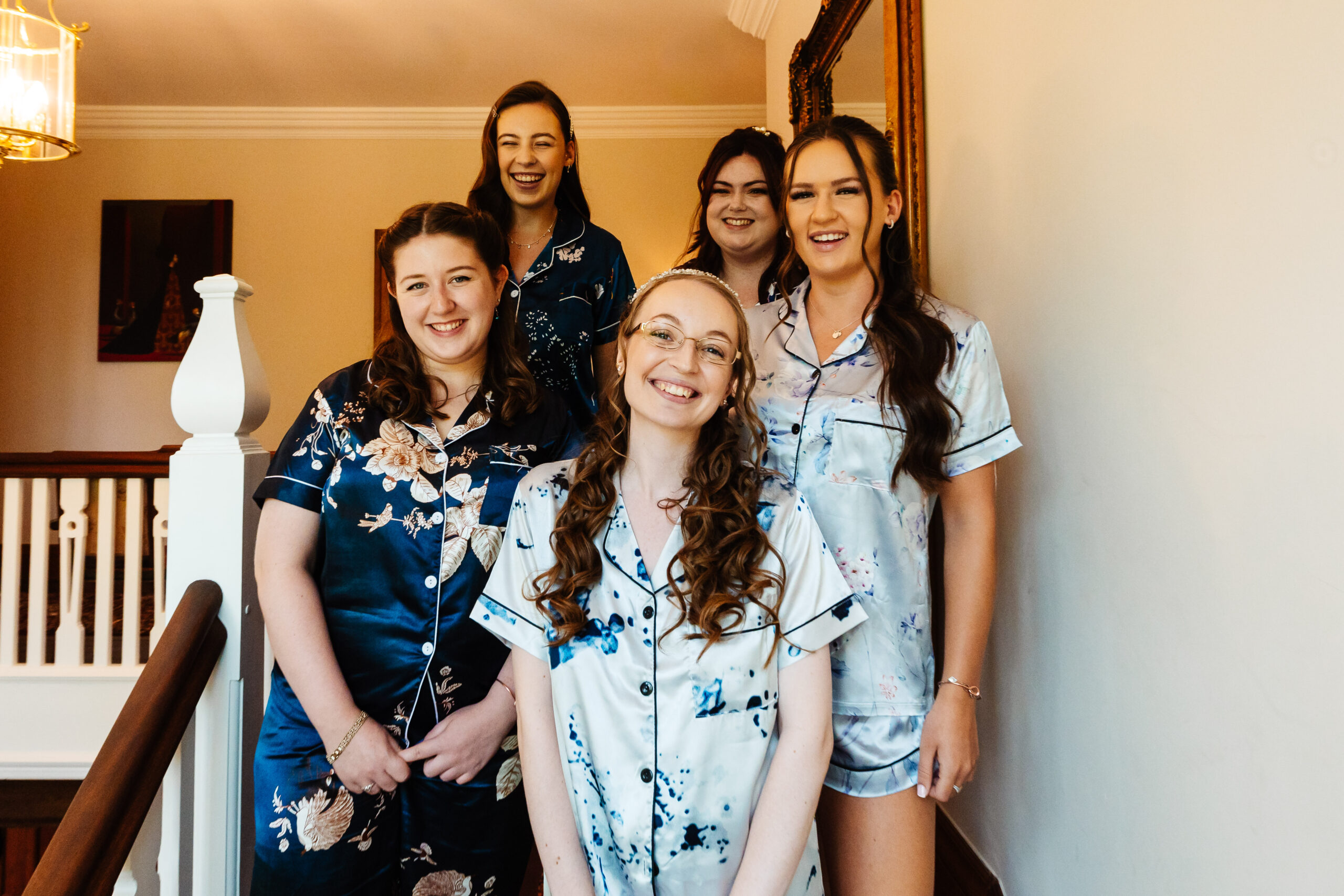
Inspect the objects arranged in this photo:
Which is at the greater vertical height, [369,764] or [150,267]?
[150,267]

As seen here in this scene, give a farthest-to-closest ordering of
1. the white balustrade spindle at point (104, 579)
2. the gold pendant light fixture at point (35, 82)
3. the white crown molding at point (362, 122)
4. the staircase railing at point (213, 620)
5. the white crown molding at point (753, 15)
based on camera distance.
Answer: the white crown molding at point (362, 122) < the white crown molding at point (753, 15) < the white balustrade spindle at point (104, 579) < the gold pendant light fixture at point (35, 82) < the staircase railing at point (213, 620)

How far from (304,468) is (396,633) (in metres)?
0.30

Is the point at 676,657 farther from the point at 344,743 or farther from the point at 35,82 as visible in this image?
the point at 35,82

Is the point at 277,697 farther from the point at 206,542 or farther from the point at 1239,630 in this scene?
the point at 1239,630

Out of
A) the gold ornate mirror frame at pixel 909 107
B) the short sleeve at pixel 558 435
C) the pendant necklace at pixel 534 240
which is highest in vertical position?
the gold ornate mirror frame at pixel 909 107

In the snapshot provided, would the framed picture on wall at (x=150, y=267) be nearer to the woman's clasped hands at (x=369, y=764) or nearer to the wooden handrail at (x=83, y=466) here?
the wooden handrail at (x=83, y=466)

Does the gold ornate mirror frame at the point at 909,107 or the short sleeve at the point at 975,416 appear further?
the gold ornate mirror frame at the point at 909,107

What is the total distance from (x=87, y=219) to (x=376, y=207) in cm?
197

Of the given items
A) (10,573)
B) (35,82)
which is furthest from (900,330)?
(10,573)

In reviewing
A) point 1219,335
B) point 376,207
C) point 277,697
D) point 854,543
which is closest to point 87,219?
point 376,207

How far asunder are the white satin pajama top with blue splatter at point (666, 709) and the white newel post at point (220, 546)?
73cm

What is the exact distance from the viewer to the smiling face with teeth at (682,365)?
1.21 m

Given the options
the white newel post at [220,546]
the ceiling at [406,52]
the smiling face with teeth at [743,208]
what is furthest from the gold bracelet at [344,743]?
the ceiling at [406,52]

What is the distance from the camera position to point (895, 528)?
1.28 meters
